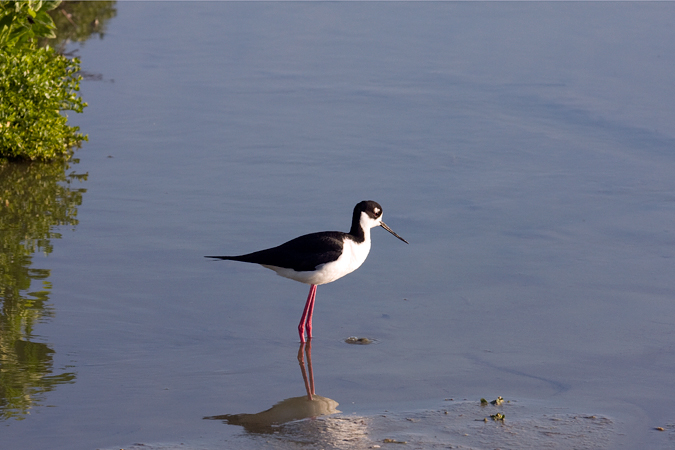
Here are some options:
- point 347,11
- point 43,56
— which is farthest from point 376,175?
point 347,11

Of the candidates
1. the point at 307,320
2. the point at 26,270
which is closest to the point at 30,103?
the point at 26,270

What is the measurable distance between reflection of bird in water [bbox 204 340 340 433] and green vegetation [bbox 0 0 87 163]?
221 inches

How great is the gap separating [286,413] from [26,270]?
338 centimetres

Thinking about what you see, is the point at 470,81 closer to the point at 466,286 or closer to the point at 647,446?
the point at 466,286

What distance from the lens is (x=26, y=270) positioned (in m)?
7.64

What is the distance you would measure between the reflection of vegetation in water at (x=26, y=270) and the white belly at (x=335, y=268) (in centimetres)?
188

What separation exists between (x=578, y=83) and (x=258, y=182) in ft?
21.9

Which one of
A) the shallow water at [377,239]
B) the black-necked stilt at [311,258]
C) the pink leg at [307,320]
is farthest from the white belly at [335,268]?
the shallow water at [377,239]

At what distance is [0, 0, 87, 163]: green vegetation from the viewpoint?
30.9 feet

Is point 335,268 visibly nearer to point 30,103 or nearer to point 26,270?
point 26,270

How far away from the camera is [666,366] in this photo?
20.3 feet

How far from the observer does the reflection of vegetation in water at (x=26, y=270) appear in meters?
5.68

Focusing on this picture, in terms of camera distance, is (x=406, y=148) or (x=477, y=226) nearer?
(x=477, y=226)

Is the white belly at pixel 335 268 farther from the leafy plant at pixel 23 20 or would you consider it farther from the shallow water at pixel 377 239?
the leafy plant at pixel 23 20
